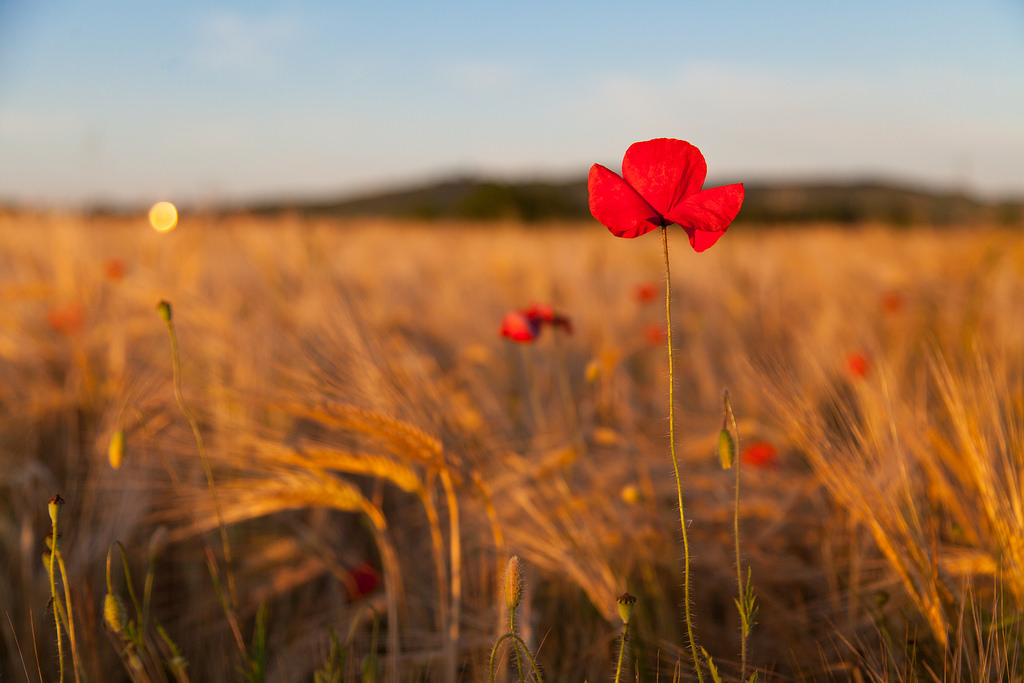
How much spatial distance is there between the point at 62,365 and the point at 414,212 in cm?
1795

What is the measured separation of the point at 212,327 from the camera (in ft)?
5.97

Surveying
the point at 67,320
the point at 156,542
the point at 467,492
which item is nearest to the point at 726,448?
the point at 467,492

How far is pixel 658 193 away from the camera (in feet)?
1.95


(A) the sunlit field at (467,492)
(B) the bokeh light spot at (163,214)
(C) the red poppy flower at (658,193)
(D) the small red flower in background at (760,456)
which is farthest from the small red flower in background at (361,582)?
(B) the bokeh light spot at (163,214)

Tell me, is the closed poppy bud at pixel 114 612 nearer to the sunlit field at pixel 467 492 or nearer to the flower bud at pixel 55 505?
the sunlit field at pixel 467 492

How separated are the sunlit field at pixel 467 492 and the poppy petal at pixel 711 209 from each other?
1.26ft

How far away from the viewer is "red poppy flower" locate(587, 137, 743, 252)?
1.91ft

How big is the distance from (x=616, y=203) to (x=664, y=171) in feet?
0.17

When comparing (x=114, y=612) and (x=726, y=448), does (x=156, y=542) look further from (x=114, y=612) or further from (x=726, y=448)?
(x=726, y=448)

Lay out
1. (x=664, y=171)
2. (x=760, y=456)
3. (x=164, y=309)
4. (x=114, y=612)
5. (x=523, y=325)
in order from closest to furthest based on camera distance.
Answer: (x=664, y=171) → (x=114, y=612) → (x=164, y=309) → (x=523, y=325) → (x=760, y=456)

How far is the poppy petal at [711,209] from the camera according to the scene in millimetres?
587

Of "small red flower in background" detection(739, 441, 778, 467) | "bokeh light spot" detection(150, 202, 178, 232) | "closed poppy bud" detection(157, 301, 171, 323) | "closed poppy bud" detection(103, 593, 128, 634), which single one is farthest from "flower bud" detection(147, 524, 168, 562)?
"small red flower in background" detection(739, 441, 778, 467)

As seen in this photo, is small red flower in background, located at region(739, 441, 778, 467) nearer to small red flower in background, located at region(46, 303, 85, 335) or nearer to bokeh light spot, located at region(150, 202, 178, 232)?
bokeh light spot, located at region(150, 202, 178, 232)

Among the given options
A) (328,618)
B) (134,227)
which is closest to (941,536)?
(328,618)
